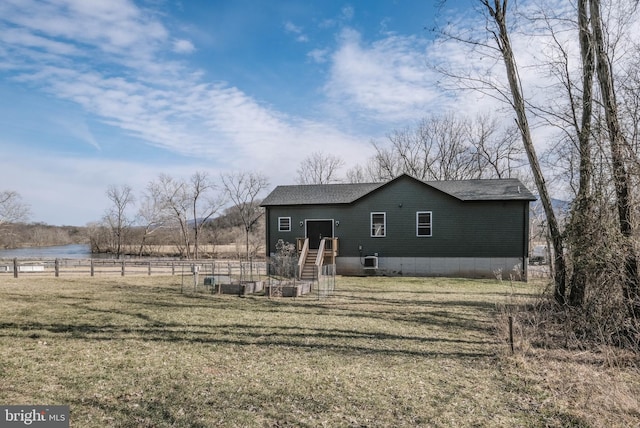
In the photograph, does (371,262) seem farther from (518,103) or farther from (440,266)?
(518,103)

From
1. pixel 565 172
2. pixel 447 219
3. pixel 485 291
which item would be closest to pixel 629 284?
pixel 565 172

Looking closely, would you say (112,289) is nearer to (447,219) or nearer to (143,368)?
(143,368)

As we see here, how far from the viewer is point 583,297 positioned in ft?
25.9

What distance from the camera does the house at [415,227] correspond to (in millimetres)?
18500

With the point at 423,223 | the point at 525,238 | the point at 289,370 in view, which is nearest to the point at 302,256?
the point at 423,223

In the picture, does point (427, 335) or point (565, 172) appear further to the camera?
point (565, 172)

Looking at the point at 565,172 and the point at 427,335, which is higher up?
the point at 565,172

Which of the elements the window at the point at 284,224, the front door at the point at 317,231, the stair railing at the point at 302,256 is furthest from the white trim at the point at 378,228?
the window at the point at 284,224

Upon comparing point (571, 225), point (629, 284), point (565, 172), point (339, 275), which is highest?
point (565, 172)

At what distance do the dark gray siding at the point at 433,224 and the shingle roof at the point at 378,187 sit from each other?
1.10 ft

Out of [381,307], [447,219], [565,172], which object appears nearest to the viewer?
[565,172]

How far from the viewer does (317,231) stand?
2105 centimetres

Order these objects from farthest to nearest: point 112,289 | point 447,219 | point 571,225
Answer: point 447,219 → point 112,289 → point 571,225

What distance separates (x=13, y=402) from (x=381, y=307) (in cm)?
836
